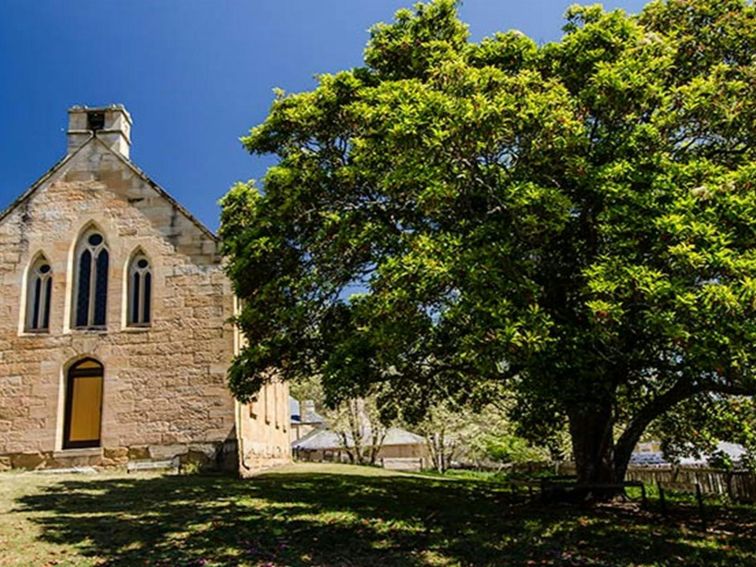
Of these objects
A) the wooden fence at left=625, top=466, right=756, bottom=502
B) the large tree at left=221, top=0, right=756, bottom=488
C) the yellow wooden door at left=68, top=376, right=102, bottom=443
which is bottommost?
the wooden fence at left=625, top=466, right=756, bottom=502

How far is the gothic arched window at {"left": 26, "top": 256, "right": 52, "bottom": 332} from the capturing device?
Result: 1752 cm

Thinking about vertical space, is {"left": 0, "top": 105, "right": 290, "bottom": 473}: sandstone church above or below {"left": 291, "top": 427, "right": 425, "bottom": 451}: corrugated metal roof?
above

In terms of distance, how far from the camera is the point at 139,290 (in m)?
17.6

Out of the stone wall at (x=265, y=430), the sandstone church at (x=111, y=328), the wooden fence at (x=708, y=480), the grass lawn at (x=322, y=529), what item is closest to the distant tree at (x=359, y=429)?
the stone wall at (x=265, y=430)

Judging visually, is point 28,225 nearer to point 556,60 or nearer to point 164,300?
point 164,300

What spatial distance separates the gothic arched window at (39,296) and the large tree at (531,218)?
7.27 m

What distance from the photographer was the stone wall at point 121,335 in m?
16.4

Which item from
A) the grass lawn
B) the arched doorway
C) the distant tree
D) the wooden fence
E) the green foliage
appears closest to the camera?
the grass lawn

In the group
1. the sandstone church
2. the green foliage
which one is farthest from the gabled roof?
Answer: the green foliage

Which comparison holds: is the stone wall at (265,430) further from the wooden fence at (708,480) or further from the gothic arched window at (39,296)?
the wooden fence at (708,480)

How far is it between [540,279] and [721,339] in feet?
12.1

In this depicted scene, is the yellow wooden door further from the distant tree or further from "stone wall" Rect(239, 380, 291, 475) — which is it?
the distant tree

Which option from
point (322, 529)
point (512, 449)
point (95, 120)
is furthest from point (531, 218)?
point (512, 449)

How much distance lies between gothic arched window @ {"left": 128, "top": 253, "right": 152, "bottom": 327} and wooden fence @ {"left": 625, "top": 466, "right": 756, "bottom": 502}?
1460 centimetres
